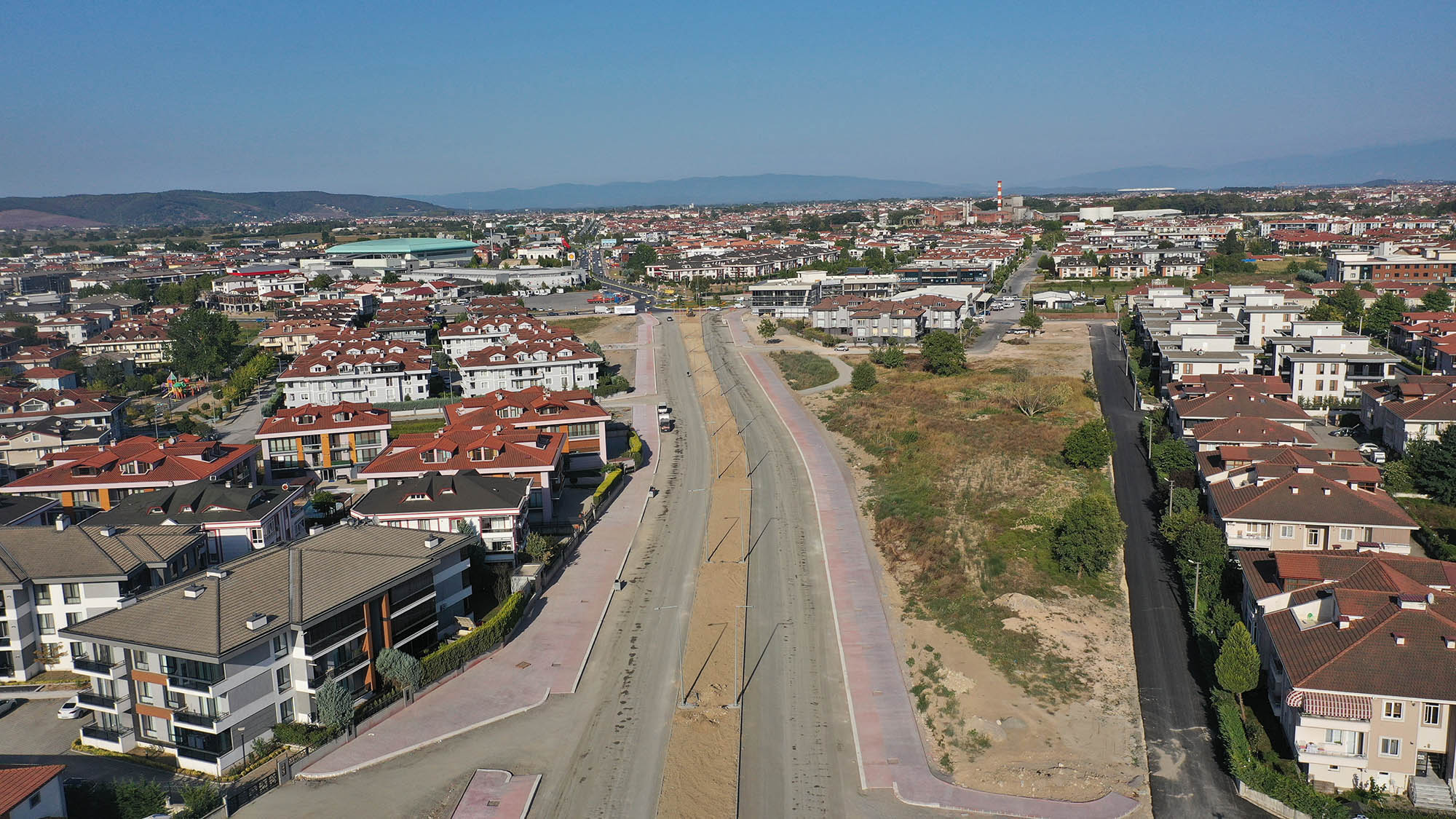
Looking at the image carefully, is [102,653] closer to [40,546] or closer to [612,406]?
[40,546]

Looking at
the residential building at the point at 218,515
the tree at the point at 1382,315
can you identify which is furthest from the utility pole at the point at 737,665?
the tree at the point at 1382,315

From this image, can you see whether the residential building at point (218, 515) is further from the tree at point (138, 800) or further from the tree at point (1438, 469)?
the tree at point (1438, 469)

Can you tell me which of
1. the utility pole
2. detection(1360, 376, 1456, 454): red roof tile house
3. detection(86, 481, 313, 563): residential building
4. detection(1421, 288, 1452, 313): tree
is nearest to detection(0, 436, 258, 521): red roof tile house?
detection(86, 481, 313, 563): residential building

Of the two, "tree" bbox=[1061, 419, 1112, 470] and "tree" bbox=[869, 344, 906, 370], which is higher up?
"tree" bbox=[869, 344, 906, 370]

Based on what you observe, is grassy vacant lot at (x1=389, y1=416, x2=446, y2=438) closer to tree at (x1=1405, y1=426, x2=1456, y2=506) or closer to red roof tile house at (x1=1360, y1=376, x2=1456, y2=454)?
tree at (x1=1405, y1=426, x2=1456, y2=506)

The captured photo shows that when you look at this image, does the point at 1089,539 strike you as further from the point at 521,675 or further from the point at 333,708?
the point at 333,708

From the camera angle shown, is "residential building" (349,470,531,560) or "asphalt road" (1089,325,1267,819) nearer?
"asphalt road" (1089,325,1267,819)
